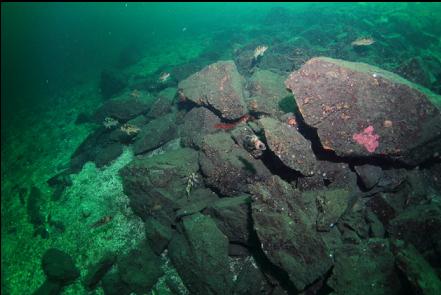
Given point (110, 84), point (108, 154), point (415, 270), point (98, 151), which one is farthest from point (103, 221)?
point (110, 84)

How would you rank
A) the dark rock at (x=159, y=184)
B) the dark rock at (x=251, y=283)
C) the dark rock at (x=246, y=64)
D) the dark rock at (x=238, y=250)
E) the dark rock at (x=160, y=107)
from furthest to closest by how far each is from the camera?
the dark rock at (x=246, y=64)
the dark rock at (x=160, y=107)
the dark rock at (x=159, y=184)
the dark rock at (x=238, y=250)
the dark rock at (x=251, y=283)

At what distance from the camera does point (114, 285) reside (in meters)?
5.79

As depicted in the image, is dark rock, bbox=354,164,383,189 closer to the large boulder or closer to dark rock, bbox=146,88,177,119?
the large boulder

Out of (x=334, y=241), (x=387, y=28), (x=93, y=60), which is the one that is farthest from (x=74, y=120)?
(x=387, y=28)

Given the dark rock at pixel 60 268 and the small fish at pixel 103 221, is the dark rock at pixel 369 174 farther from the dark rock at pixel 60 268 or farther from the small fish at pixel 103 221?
the dark rock at pixel 60 268

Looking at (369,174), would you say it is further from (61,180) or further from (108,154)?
(61,180)

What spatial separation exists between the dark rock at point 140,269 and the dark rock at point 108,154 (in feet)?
12.4

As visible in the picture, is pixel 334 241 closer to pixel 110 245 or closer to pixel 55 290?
pixel 110 245

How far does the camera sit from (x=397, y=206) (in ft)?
18.4

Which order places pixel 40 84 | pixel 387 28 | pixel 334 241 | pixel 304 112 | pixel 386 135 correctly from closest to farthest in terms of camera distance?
pixel 334 241, pixel 386 135, pixel 304 112, pixel 387 28, pixel 40 84

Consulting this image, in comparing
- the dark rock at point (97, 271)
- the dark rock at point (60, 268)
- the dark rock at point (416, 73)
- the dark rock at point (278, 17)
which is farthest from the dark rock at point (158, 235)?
the dark rock at point (278, 17)

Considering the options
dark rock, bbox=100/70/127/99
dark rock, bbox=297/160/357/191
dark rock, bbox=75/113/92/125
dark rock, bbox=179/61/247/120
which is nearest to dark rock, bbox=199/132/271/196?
dark rock, bbox=297/160/357/191

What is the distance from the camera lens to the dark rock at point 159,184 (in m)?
6.46

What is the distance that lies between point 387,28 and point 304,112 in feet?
64.0
